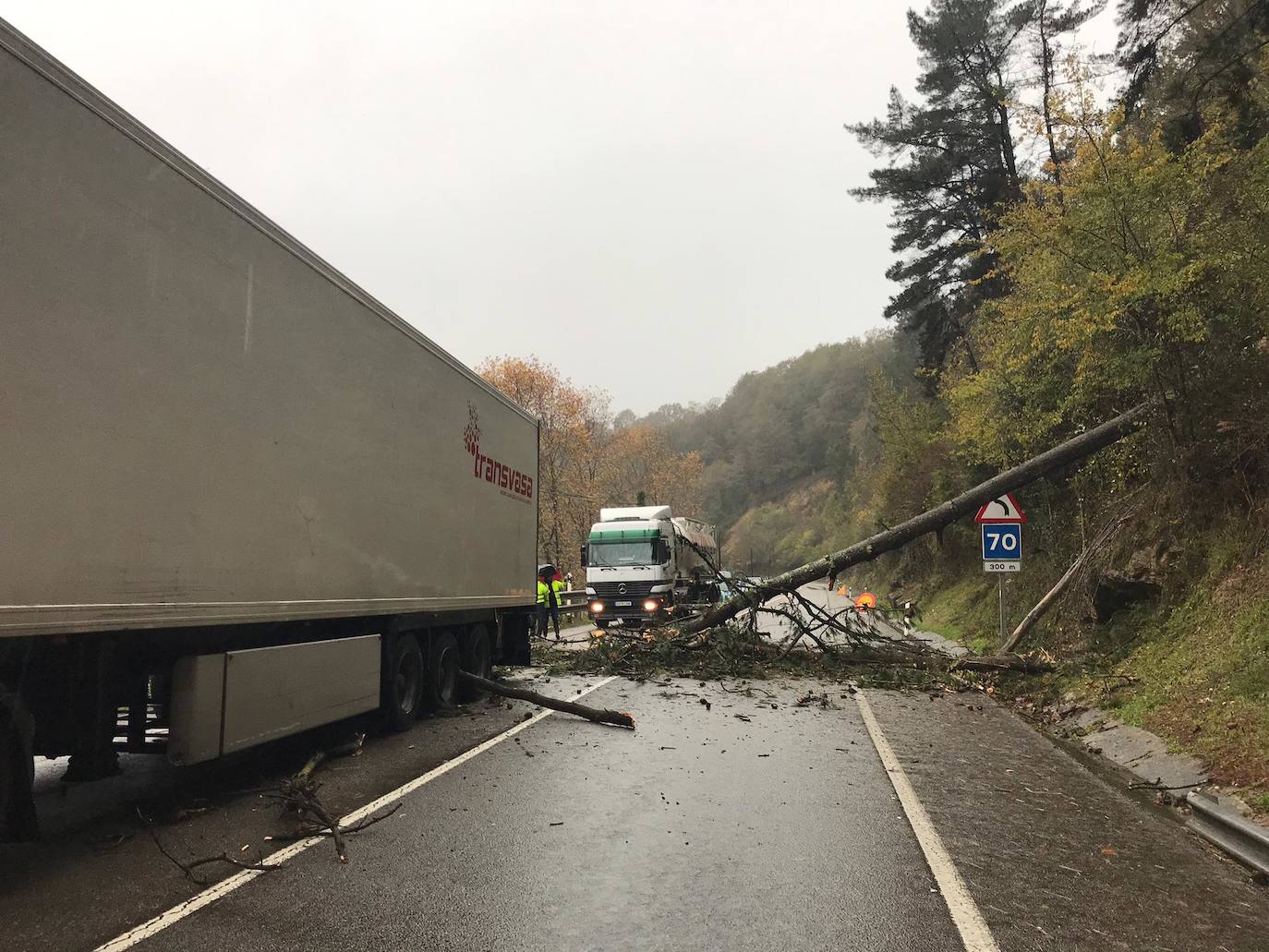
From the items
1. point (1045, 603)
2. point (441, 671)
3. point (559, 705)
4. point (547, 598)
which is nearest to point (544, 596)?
point (547, 598)

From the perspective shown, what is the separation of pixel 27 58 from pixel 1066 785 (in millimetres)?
8264

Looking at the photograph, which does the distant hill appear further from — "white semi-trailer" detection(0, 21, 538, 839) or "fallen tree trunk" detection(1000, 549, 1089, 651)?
"white semi-trailer" detection(0, 21, 538, 839)

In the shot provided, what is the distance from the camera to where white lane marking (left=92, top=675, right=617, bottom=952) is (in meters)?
3.74

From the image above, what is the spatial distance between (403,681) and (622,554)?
15956 millimetres

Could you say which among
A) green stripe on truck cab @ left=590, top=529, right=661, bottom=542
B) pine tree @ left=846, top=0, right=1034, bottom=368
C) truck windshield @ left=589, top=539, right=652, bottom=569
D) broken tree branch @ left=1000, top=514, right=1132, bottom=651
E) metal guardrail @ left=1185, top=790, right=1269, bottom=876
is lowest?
metal guardrail @ left=1185, top=790, right=1269, bottom=876

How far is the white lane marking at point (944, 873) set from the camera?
12.4 ft

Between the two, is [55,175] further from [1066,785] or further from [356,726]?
[1066,785]

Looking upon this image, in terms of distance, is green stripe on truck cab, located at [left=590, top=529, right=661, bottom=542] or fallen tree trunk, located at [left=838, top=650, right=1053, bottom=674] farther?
green stripe on truck cab, located at [left=590, top=529, right=661, bottom=542]

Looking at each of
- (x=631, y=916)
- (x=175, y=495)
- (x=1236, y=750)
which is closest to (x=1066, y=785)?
(x=1236, y=750)

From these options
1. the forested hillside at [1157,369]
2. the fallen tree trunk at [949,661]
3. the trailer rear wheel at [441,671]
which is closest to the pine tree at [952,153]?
the forested hillside at [1157,369]

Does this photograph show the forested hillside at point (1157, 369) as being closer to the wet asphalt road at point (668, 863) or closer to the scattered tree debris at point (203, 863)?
the wet asphalt road at point (668, 863)

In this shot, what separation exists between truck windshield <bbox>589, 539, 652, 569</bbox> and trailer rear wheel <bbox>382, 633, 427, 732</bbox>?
15134mm

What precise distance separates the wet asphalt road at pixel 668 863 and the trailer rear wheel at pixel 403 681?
89 cm

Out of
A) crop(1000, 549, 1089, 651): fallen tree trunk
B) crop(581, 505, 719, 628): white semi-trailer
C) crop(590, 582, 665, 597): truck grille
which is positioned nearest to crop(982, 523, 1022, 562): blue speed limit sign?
crop(1000, 549, 1089, 651): fallen tree trunk
